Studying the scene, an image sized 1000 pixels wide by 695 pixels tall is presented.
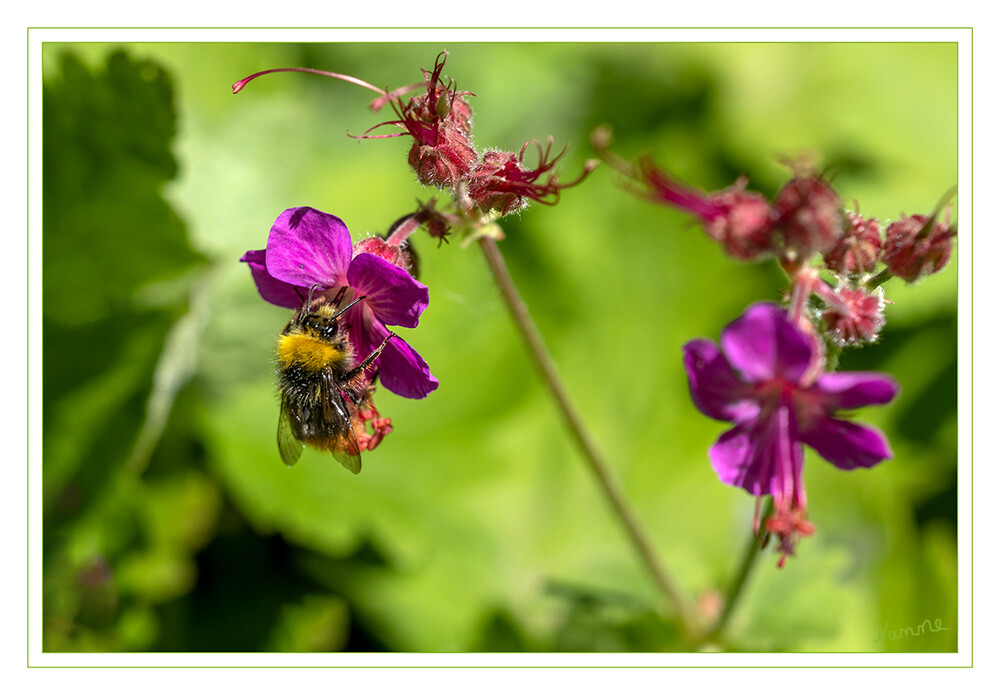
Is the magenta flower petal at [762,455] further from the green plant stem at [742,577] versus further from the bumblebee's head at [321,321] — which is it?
the bumblebee's head at [321,321]

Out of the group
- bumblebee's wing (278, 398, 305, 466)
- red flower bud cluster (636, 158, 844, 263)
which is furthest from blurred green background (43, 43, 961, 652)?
red flower bud cluster (636, 158, 844, 263)

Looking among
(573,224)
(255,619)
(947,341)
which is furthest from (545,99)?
(255,619)

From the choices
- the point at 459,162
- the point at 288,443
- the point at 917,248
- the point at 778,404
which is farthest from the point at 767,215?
the point at 288,443

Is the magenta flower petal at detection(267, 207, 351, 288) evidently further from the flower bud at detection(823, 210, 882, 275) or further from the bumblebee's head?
the flower bud at detection(823, 210, 882, 275)
